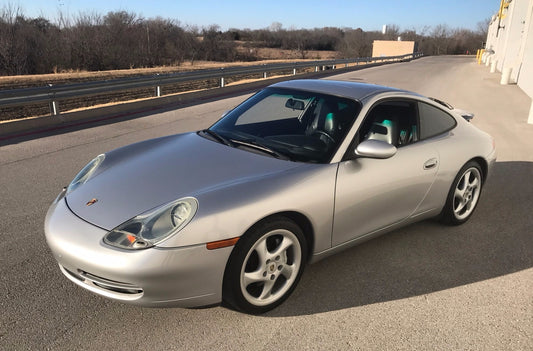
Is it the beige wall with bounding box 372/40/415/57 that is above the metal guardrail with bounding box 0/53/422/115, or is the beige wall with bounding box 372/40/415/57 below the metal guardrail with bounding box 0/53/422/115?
above

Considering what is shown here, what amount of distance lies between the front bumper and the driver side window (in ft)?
5.79

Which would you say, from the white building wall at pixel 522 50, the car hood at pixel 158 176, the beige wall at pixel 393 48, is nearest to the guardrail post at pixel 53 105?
the car hood at pixel 158 176

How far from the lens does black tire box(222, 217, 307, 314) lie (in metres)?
2.61

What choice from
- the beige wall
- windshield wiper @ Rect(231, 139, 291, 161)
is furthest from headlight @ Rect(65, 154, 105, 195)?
the beige wall

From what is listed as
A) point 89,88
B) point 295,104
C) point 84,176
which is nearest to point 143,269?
point 84,176

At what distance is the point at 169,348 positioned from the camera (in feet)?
8.18

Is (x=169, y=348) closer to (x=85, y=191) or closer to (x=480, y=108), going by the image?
(x=85, y=191)

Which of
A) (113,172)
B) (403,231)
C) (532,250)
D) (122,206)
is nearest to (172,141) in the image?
(113,172)

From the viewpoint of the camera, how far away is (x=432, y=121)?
13.2ft

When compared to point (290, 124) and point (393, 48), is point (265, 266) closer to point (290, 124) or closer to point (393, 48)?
point (290, 124)

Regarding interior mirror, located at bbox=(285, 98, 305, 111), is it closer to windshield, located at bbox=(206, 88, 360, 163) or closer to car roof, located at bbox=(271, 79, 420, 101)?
windshield, located at bbox=(206, 88, 360, 163)

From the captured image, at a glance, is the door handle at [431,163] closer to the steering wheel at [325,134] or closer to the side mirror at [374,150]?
the side mirror at [374,150]

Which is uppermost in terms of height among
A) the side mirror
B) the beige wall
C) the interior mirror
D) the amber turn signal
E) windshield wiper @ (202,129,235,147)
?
the beige wall

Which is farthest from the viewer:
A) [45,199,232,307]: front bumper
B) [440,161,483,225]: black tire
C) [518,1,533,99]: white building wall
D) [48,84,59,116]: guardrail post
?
[518,1,533,99]: white building wall
